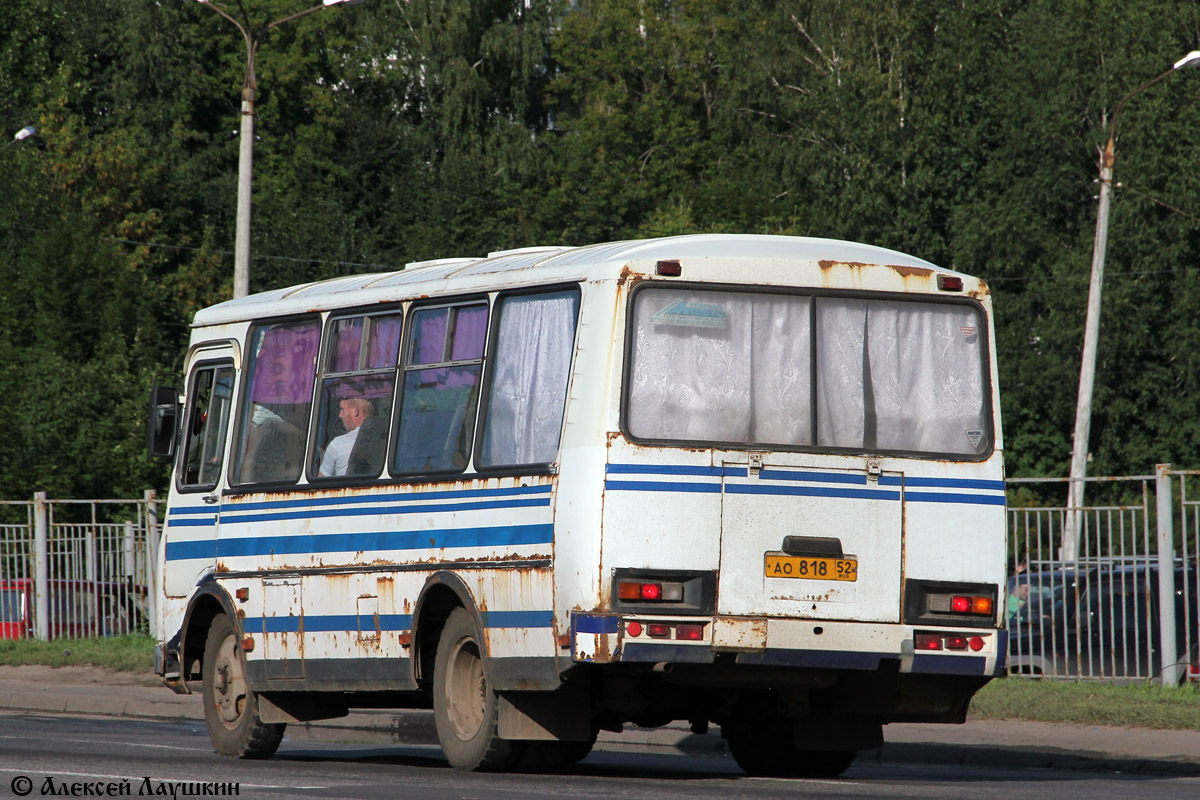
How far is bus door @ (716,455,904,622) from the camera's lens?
1045 cm

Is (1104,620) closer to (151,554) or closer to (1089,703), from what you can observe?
(1089,703)

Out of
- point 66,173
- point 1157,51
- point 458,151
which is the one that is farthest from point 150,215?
point 1157,51

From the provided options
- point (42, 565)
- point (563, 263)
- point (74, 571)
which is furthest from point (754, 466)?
point (42, 565)

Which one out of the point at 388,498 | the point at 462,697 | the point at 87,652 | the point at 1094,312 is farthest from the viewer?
the point at 1094,312

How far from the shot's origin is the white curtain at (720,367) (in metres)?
10.6

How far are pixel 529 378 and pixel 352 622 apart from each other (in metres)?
2.17

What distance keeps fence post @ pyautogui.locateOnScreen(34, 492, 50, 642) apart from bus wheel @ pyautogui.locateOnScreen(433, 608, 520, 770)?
13.8 metres

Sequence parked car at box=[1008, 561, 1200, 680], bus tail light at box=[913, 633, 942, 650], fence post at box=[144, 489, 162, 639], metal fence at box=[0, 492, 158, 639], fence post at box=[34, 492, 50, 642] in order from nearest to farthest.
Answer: bus tail light at box=[913, 633, 942, 650] < parked car at box=[1008, 561, 1200, 680] < fence post at box=[144, 489, 162, 639] < metal fence at box=[0, 492, 158, 639] < fence post at box=[34, 492, 50, 642]

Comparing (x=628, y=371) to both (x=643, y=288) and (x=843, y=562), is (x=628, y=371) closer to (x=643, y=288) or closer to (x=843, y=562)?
(x=643, y=288)

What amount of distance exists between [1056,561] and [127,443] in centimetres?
2074

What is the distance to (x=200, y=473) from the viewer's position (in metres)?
14.0

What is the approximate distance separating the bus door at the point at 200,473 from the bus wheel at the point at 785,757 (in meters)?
3.88

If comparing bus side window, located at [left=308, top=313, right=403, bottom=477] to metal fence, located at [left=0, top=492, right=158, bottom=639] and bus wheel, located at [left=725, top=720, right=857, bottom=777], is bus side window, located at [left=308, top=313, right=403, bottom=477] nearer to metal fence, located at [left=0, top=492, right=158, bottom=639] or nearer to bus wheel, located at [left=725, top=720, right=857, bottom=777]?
bus wheel, located at [left=725, top=720, right=857, bottom=777]

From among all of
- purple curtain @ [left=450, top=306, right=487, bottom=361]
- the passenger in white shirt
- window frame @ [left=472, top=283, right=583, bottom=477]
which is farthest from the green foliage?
window frame @ [left=472, top=283, right=583, bottom=477]
